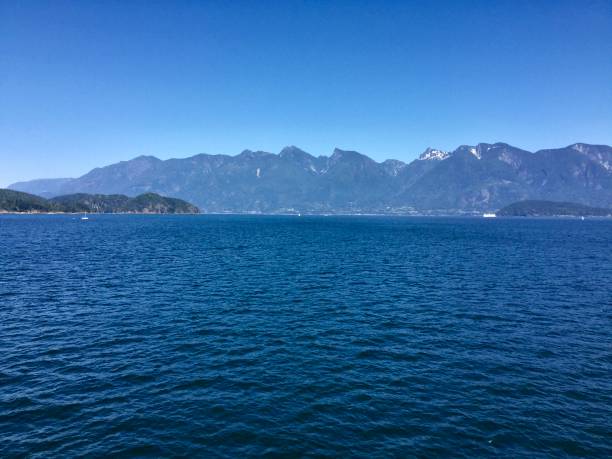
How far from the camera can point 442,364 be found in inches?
1265

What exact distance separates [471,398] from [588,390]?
34.0 feet

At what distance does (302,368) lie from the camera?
102 feet

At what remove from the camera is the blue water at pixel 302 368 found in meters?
21.7

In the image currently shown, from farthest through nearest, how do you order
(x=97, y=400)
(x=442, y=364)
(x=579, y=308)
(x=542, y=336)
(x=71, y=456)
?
1. (x=579, y=308)
2. (x=542, y=336)
3. (x=442, y=364)
4. (x=97, y=400)
5. (x=71, y=456)

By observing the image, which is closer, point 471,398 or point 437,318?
point 471,398

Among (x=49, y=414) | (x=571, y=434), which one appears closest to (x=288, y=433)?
(x=49, y=414)

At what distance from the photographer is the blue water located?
71.3ft

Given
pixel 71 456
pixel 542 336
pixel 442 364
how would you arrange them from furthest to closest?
1. pixel 542 336
2. pixel 442 364
3. pixel 71 456

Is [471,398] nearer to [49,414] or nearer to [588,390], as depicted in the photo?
[588,390]

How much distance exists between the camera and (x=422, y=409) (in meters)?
24.9

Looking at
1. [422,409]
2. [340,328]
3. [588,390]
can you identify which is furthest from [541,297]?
[422,409]

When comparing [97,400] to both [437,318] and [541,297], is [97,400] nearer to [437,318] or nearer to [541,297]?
[437,318]

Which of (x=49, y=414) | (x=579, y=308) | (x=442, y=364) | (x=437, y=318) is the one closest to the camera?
(x=49, y=414)

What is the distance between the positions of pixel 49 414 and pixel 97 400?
2.85m
